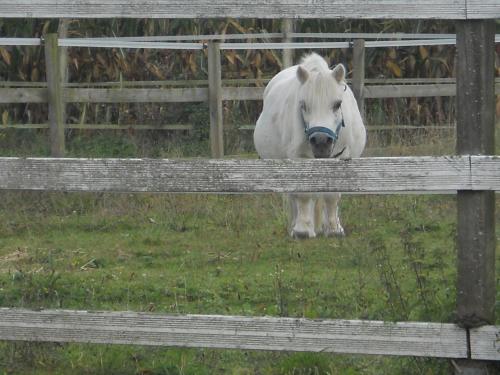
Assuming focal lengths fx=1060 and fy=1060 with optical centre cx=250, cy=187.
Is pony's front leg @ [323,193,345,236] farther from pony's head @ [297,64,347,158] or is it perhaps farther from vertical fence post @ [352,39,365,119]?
vertical fence post @ [352,39,365,119]

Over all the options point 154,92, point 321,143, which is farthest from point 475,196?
point 154,92

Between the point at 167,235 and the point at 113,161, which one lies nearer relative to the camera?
the point at 113,161

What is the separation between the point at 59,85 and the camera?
1243 centimetres

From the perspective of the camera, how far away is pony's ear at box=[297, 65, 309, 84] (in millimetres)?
8828

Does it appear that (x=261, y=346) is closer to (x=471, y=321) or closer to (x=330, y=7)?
(x=471, y=321)

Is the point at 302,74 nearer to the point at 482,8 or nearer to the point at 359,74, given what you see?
the point at 482,8

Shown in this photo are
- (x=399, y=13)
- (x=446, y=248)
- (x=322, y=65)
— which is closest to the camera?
(x=399, y=13)

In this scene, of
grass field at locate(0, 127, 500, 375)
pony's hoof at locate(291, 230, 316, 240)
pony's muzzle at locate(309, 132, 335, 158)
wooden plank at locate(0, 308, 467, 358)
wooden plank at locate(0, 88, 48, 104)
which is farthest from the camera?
wooden plank at locate(0, 88, 48, 104)

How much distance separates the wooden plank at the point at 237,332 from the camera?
14.6 feet

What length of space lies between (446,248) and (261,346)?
3.61m

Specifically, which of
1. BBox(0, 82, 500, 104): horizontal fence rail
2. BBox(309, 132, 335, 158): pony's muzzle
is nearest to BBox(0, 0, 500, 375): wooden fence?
BBox(309, 132, 335, 158): pony's muzzle

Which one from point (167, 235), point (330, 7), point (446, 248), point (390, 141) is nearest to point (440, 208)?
point (446, 248)

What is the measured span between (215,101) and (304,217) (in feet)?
15.8

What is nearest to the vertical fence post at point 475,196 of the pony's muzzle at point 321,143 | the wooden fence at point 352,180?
the wooden fence at point 352,180
